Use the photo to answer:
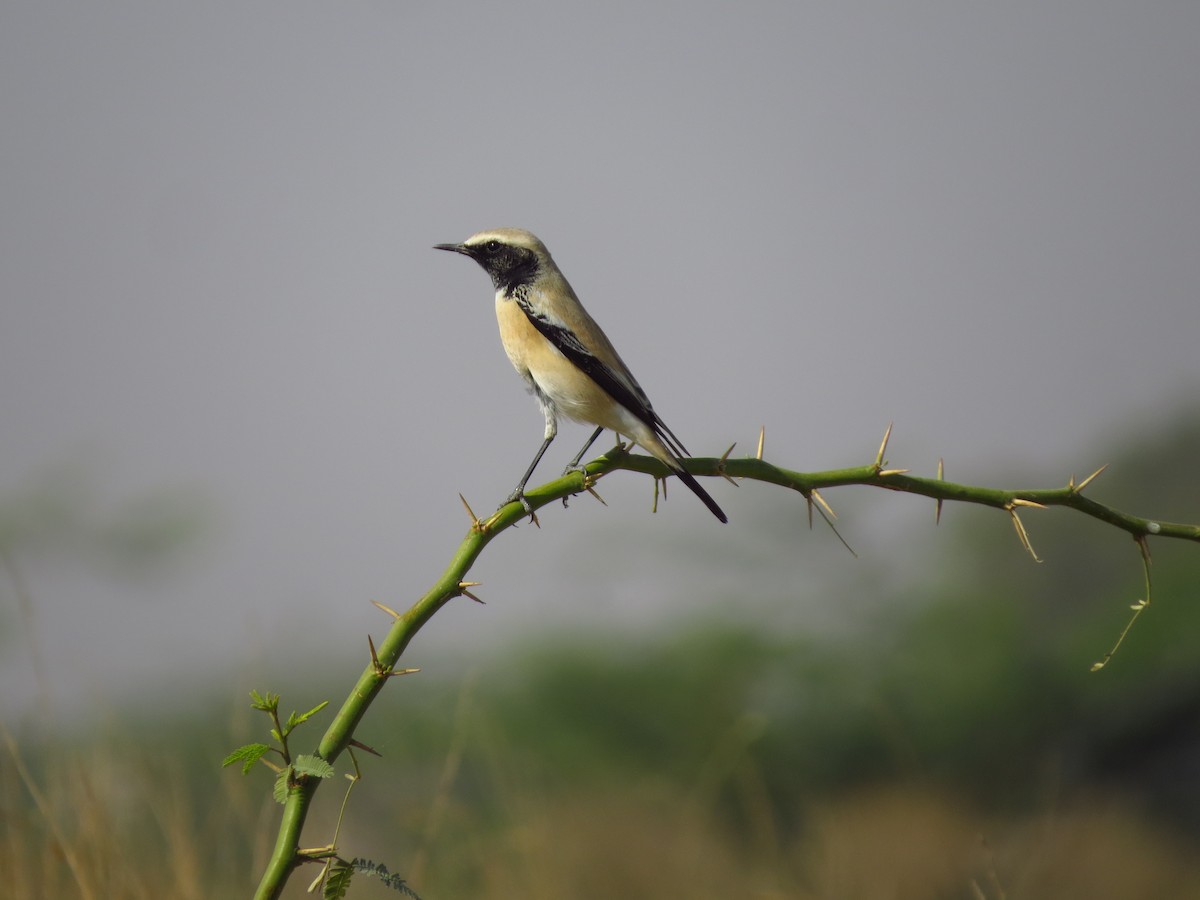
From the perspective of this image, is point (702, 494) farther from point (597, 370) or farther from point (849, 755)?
point (849, 755)

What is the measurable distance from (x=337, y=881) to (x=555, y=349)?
200 cm

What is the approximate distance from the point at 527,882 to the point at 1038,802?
11.5 ft

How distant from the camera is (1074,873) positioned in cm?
611

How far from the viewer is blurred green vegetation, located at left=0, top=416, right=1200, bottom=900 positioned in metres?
4.95

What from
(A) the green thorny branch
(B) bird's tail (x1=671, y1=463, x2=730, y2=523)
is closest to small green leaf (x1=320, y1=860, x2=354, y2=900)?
(A) the green thorny branch

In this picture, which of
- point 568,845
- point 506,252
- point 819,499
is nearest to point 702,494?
point 819,499

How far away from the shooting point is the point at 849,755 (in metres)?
7.08

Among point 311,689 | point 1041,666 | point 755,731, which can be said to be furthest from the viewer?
point 1041,666

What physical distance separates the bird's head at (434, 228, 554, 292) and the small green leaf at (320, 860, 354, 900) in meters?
2.39

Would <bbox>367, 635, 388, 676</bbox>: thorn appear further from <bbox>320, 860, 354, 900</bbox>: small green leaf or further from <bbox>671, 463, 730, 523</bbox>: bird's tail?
<bbox>671, 463, 730, 523</bbox>: bird's tail

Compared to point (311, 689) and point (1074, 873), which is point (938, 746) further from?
point (311, 689)

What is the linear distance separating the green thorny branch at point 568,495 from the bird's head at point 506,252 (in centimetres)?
165

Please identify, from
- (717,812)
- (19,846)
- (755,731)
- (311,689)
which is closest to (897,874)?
(755,731)

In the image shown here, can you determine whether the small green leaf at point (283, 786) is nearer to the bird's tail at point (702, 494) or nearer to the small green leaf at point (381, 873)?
the small green leaf at point (381, 873)
